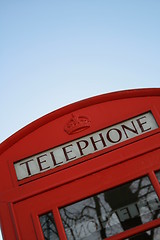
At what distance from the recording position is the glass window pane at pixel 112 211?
216 cm

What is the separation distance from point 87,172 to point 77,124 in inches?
20.9

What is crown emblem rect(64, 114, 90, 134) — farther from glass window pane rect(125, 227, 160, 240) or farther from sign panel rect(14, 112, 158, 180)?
glass window pane rect(125, 227, 160, 240)

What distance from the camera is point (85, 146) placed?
2.58 meters

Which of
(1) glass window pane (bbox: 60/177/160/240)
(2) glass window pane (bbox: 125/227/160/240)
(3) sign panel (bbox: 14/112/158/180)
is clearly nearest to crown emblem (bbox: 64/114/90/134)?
(3) sign panel (bbox: 14/112/158/180)

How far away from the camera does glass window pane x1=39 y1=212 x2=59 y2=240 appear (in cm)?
222

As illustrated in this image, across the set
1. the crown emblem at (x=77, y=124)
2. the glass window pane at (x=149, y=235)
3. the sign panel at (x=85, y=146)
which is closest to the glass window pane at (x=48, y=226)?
the sign panel at (x=85, y=146)

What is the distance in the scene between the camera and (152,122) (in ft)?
8.55

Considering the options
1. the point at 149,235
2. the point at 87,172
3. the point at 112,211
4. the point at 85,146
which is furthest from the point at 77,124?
the point at 149,235

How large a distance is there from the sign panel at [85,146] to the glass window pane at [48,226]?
1.33ft

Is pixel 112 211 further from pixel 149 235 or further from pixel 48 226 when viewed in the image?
pixel 48 226

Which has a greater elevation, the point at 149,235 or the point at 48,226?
Result: the point at 48,226

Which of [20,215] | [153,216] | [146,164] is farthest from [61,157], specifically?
[153,216]

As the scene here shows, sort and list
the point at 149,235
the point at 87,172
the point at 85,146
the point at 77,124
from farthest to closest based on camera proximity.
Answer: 1. the point at 77,124
2. the point at 85,146
3. the point at 87,172
4. the point at 149,235

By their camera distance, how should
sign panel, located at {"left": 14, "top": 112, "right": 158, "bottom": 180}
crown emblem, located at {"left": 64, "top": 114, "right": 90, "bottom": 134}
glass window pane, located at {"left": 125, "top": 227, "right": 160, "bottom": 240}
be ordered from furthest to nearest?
crown emblem, located at {"left": 64, "top": 114, "right": 90, "bottom": 134}, sign panel, located at {"left": 14, "top": 112, "right": 158, "bottom": 180}, glass window pane, located at {"left": 125, "top": 227, "right": 160, "bottom": 240}
